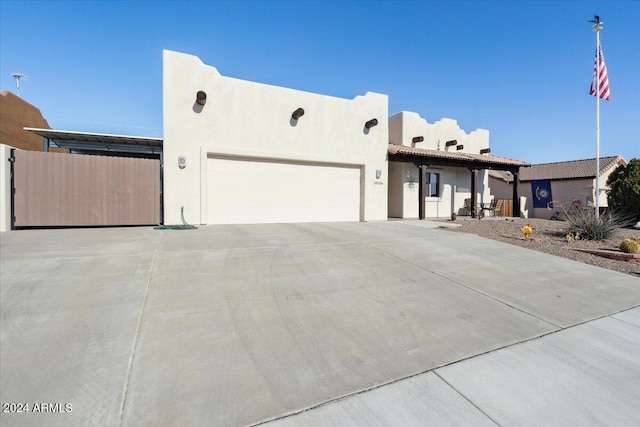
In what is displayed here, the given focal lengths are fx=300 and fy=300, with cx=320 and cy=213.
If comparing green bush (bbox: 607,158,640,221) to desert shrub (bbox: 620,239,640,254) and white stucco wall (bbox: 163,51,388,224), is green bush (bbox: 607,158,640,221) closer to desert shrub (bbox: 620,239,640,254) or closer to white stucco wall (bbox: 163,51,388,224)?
desert shrub (bbox: 620,239,640,254)

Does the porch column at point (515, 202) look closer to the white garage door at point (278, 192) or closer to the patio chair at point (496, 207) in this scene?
the patio chair at point (496, 207)

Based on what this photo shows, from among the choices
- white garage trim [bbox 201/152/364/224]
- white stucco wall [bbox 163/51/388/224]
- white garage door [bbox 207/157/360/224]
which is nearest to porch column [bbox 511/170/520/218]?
white stucco wall [bbox 163/51/388/224]

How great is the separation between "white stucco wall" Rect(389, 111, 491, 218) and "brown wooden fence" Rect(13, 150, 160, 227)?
11.6 meters

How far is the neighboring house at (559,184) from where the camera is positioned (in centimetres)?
2000

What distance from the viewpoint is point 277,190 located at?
12016 millimetres

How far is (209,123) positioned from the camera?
1074cm

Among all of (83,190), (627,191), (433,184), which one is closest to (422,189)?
(433,184)

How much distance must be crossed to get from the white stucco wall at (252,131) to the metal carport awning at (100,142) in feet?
4.30

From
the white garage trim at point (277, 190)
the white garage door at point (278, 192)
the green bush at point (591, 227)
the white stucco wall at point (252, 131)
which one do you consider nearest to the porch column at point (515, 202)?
the green bush at point (591, 227)

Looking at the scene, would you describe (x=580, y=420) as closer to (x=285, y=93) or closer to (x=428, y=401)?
(x=428, y=401)

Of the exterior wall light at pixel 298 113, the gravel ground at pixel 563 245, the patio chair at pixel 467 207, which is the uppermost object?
the exterior wall light at pixel 298 113

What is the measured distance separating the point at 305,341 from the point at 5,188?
10.3 metres

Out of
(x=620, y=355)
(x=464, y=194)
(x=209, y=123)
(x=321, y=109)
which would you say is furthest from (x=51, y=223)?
(x=464, y=194)

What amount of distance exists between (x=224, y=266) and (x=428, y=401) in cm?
381
